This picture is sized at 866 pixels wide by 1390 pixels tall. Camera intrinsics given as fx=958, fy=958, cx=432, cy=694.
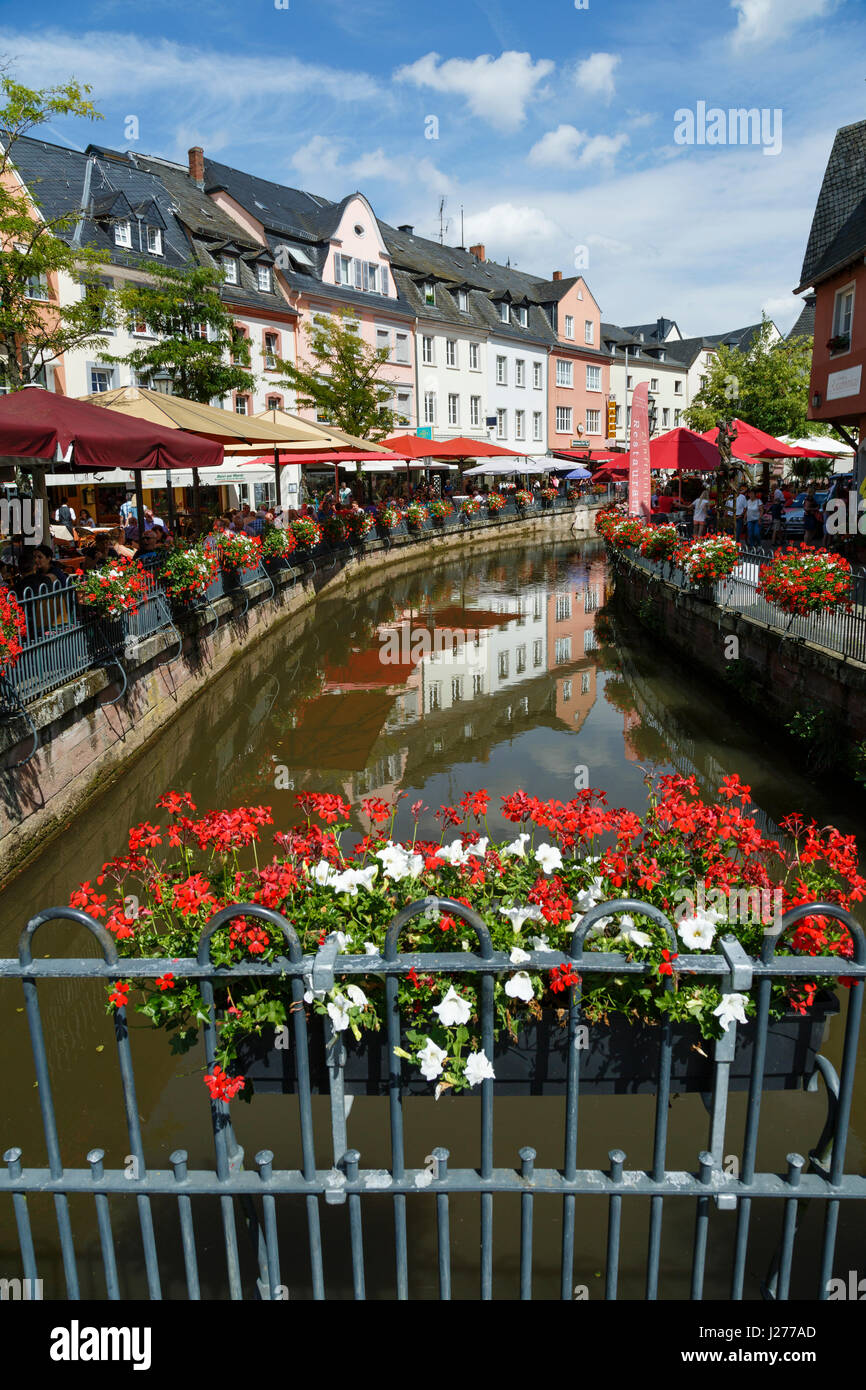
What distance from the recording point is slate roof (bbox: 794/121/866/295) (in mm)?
18517

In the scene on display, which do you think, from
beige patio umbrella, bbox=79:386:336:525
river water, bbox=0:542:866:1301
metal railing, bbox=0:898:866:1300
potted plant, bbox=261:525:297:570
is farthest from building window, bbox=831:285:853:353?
metal railing, bbox=0:898:866:1300

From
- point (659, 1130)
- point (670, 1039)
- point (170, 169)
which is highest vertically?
point (170, 169)

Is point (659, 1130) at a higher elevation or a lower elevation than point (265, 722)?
higher

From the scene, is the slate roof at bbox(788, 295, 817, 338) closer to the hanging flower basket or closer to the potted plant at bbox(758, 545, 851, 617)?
the potted plant at bbox(758, 545, 851, 617)

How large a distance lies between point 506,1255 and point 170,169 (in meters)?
43.3

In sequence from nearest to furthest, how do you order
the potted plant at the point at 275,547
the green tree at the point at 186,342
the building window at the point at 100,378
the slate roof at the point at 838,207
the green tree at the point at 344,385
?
the slate roof at the point at 838,207 < the potted plant at the point at 275,547 < the green tree at the point at 186,342 < the building window at the point at 100,378 < the green tree at the point at 344,385

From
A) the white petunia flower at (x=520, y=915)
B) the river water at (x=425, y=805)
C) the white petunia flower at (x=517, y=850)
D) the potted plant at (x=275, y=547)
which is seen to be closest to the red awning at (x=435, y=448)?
the river water at (x=425, y=805)

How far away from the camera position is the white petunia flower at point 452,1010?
2574 millimetres

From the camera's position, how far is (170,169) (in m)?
38.8

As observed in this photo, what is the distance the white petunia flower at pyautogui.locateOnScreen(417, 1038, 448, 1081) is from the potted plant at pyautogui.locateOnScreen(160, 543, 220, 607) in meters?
12.5

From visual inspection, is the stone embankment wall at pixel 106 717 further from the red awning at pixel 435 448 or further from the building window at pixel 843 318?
the building window at pixel 843 318

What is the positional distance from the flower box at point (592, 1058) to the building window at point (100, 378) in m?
29.1
